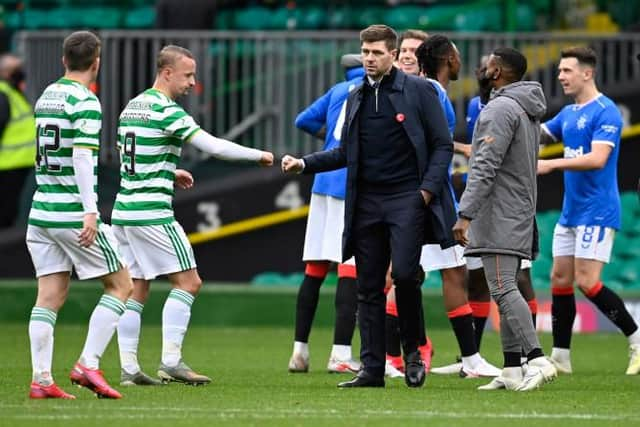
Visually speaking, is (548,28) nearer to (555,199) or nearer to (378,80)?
(555,199)

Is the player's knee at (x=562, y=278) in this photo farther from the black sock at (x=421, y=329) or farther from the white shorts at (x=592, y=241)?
the black sock at (x=421, y=329)

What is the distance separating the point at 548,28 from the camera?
62.8ft

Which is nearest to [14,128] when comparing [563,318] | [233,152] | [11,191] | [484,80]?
[11,191]

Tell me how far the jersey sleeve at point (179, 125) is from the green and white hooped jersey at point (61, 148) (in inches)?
28.4

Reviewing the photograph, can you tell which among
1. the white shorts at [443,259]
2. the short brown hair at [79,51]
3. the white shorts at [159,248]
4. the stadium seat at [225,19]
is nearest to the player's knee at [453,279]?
the white shorts at [443,259]

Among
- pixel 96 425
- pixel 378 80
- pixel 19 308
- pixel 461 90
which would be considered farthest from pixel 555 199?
pixel 96 425

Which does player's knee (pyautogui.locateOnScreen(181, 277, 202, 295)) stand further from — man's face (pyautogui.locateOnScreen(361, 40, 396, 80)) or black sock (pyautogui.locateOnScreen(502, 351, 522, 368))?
black sock (pyautogui.locateOnScreen(502, 351, 522, 368))

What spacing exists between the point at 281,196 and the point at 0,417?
9206mm

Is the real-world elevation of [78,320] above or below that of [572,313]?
below

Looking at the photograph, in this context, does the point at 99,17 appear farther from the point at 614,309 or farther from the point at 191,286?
the point at 191,286

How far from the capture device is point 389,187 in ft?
31.1

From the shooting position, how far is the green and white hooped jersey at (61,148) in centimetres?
868

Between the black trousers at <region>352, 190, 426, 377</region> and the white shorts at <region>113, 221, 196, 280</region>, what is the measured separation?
1.03 m

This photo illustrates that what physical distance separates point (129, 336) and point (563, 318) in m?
3.23
